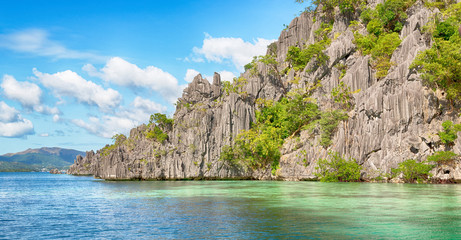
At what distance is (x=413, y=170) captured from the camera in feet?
164

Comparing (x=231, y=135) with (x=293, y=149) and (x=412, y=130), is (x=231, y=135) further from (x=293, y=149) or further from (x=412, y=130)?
(x=412, y=130)

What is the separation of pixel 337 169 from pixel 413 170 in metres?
11.6

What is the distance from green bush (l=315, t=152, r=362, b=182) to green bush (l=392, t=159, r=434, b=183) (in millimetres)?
6898

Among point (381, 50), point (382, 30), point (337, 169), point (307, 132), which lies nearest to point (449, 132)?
point (337, 169)

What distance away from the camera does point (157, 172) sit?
80.5 metres

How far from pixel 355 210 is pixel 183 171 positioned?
193 ft

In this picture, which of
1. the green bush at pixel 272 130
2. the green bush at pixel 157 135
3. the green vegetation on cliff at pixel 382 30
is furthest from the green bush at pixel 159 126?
the green vegetation on cliff at pixel 382 30

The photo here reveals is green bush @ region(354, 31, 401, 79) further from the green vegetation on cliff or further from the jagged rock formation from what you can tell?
the jagged rock formation

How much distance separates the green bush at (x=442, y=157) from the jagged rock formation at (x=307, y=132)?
2.57ft

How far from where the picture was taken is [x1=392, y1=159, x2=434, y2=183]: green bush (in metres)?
49.1

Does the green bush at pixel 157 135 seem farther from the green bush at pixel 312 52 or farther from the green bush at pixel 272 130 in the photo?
the green bush at pixel 312 52

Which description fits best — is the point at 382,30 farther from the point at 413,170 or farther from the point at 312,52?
the point at 413,170

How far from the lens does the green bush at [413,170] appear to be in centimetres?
4909

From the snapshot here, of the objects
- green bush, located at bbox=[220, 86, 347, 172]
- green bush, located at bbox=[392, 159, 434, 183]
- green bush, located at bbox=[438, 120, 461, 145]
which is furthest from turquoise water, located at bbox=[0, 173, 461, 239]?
green bush, located at bbox=[220, 86, 347, 172]
